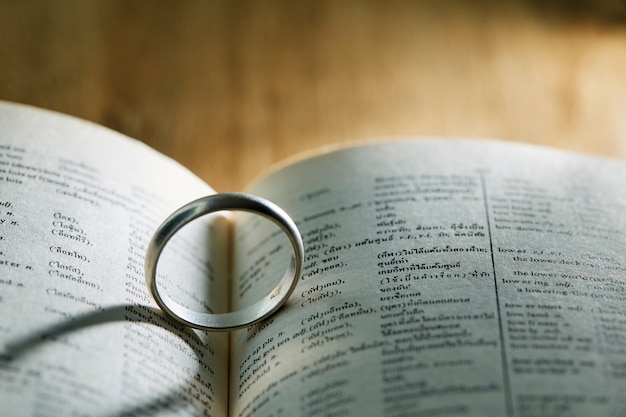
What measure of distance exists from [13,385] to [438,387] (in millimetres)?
299

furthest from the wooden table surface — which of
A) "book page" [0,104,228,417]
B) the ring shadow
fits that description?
the ring shadow

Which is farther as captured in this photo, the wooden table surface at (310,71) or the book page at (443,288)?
the wooden table surface at (310,71)

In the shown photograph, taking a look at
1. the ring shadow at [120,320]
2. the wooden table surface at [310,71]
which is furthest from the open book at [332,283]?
the wooden table surface at [310,71]

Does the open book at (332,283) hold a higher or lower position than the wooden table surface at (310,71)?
lower

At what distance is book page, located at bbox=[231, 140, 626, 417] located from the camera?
1.84 ft

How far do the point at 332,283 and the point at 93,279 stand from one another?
20 cm

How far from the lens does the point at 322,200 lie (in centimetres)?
74

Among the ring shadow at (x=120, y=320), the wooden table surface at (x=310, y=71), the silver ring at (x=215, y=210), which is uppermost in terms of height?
the wooden table surface at (x=310, y=71)

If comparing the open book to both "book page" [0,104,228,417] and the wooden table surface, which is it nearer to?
"book page" [0,104,228,417]

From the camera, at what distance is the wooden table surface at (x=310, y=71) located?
959 mm

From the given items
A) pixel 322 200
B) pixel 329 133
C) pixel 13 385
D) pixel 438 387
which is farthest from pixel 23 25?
pixel 438 387

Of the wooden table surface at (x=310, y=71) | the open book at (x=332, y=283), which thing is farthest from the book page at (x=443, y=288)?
the wooden table surface at (x=310, y=71)

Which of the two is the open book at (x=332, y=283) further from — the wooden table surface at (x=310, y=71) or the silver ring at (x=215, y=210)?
the wooden table surface at (x=310, y=71)

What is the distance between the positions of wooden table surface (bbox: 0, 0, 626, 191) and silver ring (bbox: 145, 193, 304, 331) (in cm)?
26
